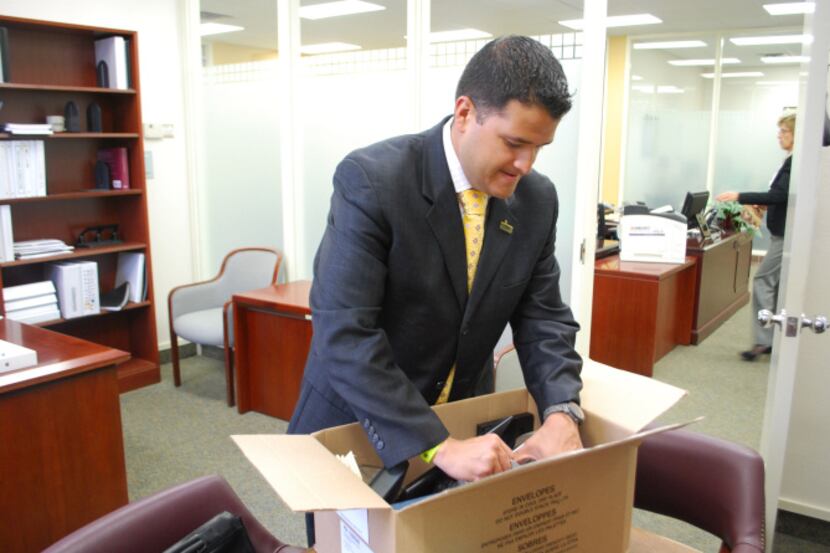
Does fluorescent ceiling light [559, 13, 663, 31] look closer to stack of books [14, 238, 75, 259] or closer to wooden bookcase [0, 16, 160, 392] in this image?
wooden bookcase [0, 16, 160, 392]

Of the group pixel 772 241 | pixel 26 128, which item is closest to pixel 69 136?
pixel 26 128

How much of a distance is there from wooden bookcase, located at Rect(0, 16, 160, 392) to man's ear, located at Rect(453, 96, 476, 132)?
3.06 metres

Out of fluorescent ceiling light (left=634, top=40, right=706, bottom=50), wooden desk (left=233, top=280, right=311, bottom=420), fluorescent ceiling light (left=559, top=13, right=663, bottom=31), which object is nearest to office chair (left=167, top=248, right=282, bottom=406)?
wooden desk (left=233, top=280, right=311, bottom=420)

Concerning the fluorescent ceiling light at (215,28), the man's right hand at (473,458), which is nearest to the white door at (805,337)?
the man's right hand at (473,458)

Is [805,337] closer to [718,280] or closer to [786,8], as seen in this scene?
[718,280]

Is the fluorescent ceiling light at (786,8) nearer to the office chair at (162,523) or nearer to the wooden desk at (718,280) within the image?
the wooden desk at (718,280)

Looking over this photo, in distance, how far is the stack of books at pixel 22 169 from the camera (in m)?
3.36

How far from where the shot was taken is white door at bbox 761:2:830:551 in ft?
5.58

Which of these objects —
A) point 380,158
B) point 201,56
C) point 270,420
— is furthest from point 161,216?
point 380,158

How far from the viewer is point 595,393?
4.04ft

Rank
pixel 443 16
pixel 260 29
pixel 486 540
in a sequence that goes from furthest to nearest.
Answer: pixel 260 29, pixel 443 16, pixel 486 540

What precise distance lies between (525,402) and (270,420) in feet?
8.50

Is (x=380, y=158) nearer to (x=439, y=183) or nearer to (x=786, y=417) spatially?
(x=439, y=183)

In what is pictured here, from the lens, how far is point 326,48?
389cm
